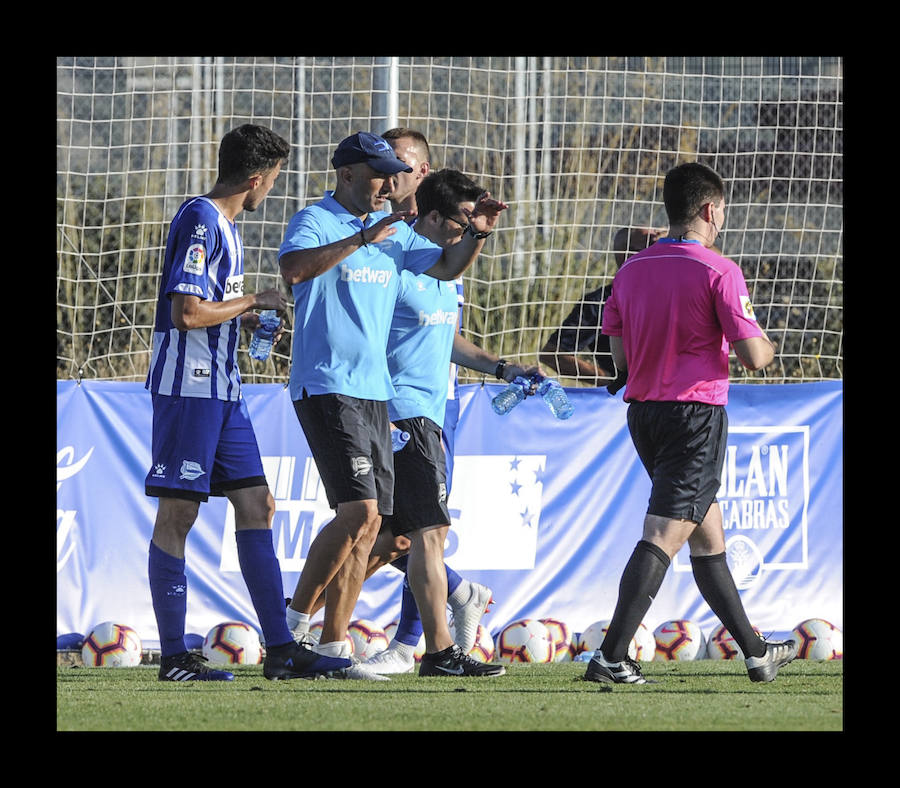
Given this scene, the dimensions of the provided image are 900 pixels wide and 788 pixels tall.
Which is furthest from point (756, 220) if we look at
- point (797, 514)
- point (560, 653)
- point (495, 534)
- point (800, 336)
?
point (560, 653)

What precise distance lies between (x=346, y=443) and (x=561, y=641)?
2.55 m

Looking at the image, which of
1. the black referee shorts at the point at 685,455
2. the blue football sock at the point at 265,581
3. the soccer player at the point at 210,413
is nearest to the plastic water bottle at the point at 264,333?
the soccer player at the point at 210,413

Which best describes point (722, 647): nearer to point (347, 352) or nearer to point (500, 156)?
point (347, 352)

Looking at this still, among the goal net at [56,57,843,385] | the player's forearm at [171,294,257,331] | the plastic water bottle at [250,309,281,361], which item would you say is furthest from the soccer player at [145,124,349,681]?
the goal net at [56,57,843,385]

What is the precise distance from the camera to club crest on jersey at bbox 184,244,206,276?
560cm

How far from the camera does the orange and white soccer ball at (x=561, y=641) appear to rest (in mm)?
7609

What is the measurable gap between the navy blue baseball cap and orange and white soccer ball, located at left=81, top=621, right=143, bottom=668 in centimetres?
302

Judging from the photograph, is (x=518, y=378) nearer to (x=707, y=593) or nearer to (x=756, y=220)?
(x=707, y=593)

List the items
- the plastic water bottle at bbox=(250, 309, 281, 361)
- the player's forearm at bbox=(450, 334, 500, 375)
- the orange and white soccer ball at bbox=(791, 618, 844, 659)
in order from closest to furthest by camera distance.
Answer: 1. the plastic water bottle at bbox=(250, 309, 281, 361)
2. the player's forearm at bbox=(450, 334, 500, 375)
3. the orange and white soccer ball at bbox=(791, 618, 844, 659)

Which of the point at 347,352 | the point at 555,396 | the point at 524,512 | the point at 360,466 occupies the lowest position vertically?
the point at 524,512

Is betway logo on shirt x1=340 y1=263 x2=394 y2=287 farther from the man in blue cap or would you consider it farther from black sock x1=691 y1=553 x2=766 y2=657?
black sock x1=691 y1=553 x2=766 y2=657

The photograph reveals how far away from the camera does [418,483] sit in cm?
620

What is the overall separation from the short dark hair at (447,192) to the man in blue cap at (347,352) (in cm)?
46

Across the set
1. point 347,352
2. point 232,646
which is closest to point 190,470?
point 347,352
